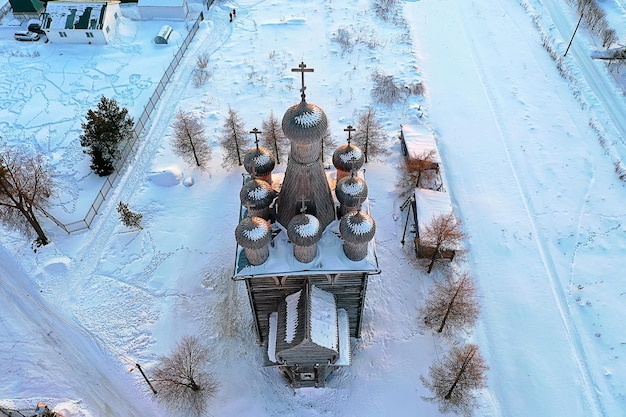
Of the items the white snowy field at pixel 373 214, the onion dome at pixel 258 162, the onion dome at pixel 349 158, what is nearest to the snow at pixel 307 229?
the onion dome at pixel 349 158

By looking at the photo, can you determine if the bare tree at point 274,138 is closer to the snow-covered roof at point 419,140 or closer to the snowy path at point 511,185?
the snow-covered roof at point 419,140

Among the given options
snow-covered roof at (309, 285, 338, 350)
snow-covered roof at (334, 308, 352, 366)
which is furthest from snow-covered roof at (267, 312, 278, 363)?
snow-covered roof at (334, 308, 352, 366)

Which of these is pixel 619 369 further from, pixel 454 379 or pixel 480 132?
pixel 480 132

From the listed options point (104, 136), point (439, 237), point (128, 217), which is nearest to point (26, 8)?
point (104, 136)

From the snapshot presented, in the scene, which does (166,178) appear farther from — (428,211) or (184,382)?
(428,211)

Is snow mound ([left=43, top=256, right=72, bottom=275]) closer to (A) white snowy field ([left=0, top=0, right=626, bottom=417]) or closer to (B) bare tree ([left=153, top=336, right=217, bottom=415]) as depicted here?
(A) white snowy field ([left=0, top=0, right=626, bottom=417])

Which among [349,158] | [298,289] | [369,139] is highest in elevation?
[349,158]

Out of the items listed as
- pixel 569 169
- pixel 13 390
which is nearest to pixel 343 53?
pixel 569 169
